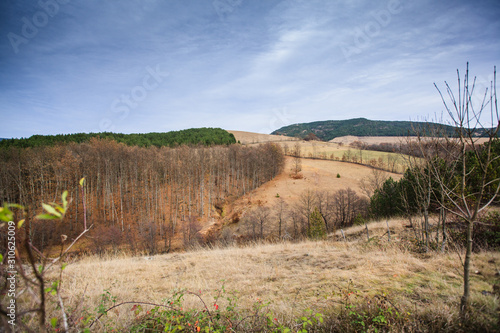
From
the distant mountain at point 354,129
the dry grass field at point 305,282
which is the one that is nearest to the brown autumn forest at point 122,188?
the dry grass field at point 305,282

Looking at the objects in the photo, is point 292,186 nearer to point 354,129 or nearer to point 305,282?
point 305,282

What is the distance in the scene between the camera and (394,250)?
8.00 meters

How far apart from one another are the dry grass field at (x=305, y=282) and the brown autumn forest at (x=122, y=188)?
842 inches

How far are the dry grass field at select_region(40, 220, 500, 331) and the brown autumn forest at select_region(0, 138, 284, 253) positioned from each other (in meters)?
21.4

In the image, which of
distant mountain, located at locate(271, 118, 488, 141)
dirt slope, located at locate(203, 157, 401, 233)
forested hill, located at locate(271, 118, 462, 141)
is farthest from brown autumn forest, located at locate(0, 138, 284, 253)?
forested hill, located at locate(271, 118, 462, 141)

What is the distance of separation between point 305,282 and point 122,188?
43.7m

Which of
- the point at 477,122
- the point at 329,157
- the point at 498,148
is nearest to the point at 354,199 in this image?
the point at 498,148

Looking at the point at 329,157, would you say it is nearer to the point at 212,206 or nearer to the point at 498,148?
the point at 212,206

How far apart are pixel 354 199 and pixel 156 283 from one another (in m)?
38.0

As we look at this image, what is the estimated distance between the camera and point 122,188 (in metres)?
42.2

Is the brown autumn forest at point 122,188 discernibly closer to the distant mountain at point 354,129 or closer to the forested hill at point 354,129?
the distant mountain at point 354,129

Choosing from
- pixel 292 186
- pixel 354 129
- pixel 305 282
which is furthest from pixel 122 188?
pixel 354 129

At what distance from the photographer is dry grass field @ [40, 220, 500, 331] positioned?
14.3 feet

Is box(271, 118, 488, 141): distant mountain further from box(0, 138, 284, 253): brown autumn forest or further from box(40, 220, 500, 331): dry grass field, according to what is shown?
box(40, 220, 500, 331): dry grass field
